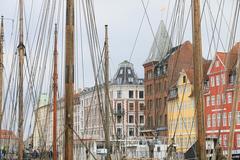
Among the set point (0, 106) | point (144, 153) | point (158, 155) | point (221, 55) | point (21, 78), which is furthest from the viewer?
point (221, 55)

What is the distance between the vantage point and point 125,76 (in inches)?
4520

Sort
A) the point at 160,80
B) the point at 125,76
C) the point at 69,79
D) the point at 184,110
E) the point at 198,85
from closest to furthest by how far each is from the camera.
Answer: the point at 69,79 < the point at 198,85 < the point at 184,110 < the point at 160,80 < the point at 125,76

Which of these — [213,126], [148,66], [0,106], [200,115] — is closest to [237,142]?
[213,126]

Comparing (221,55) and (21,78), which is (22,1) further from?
(221,55)

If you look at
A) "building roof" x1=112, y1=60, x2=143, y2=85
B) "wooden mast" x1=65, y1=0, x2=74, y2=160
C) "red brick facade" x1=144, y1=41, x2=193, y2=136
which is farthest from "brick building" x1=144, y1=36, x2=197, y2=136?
"wooden mast" x1=65, y1=0, x2=74, y2=160

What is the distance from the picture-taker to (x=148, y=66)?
9812 centimetres

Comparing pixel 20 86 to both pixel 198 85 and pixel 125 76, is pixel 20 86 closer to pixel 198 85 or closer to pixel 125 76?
pixel 198 85

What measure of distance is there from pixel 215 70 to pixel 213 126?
780 cm

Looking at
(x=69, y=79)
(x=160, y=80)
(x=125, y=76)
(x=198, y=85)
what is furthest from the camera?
(x=125, y=76)

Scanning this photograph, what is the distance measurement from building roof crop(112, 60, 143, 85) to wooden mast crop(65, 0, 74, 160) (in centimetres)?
10180

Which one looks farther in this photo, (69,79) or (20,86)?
(20,86)

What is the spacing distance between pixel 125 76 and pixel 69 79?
105m

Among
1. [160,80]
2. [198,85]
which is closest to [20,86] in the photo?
[198,85]

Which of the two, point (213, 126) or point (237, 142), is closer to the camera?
point (237, 142)
